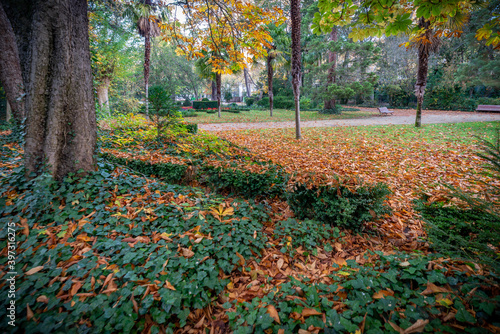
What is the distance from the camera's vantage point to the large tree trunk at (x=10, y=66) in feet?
20.2

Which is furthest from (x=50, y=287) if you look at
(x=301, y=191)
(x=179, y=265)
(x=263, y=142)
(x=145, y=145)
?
(x=263, y=142)

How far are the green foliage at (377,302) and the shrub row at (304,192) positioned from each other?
32.7 inches

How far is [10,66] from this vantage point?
21.0 ft

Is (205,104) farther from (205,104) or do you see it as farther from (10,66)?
(10,66)

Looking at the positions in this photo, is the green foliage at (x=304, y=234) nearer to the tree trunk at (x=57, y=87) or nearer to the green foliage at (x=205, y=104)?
the tree trunk at (x=57, y=87)

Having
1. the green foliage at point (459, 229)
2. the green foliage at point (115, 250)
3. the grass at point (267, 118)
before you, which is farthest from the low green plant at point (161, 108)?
the grass at point (267, 118)

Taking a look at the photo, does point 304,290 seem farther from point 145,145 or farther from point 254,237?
point 145,145

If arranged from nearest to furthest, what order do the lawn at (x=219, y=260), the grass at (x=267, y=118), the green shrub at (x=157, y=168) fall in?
the lawn at (x=219, y=260) → the green shrub at (x=157, y=168) → the grass at (x=267, y=118)

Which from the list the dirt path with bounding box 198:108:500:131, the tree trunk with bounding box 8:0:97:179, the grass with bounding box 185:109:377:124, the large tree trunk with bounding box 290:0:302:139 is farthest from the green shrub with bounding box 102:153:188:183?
the grass with bounding box 185:109:377:124

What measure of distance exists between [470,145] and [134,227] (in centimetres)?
904

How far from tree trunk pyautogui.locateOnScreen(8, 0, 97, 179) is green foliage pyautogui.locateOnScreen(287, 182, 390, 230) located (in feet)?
11.5

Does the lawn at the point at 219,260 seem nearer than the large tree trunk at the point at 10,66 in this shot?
Yes

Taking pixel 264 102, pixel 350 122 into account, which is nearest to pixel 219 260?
pixel 350 122

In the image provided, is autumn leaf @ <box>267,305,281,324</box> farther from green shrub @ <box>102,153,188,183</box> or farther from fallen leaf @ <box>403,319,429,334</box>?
green shrub @ <box>102,153,188,183</box>
